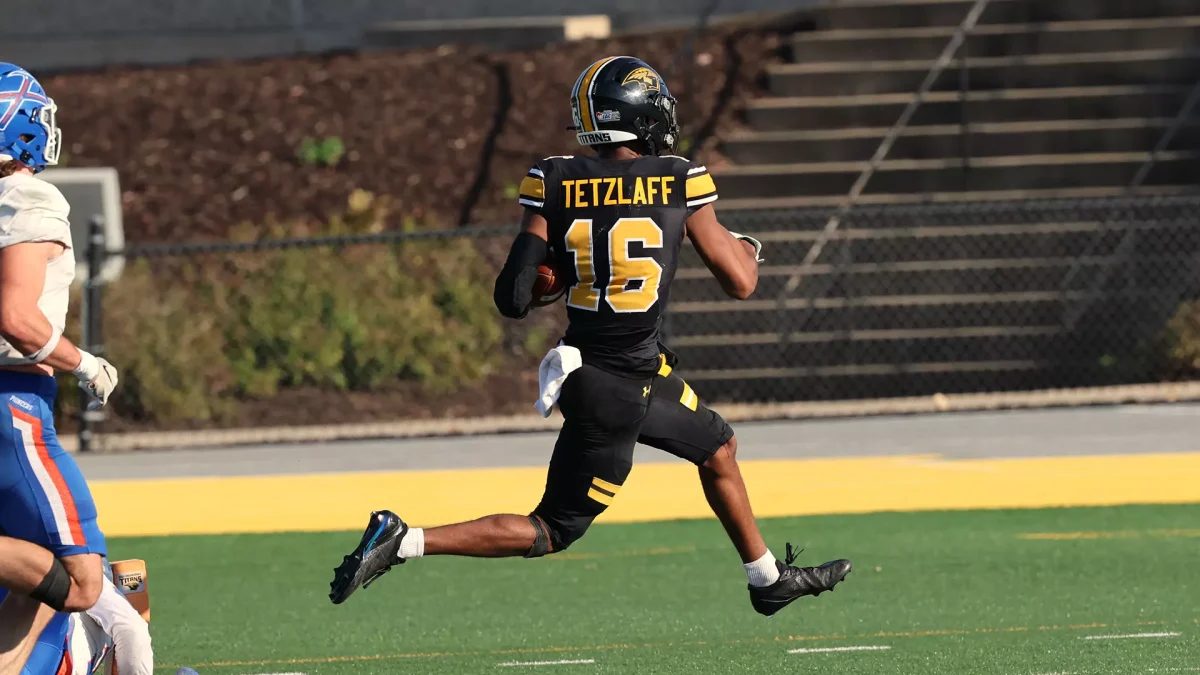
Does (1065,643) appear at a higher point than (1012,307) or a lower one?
higher

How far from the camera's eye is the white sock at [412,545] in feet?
20.6

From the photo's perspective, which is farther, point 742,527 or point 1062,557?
point 1062,557

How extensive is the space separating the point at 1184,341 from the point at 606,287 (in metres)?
11.1

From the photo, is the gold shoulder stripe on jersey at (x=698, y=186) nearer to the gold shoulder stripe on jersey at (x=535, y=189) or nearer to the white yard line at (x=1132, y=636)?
the gold shoulder stripe on jersey at (x=535, y=189)

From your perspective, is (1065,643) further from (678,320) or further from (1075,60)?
(1075,60)

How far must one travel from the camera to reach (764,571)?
6621 millimetres

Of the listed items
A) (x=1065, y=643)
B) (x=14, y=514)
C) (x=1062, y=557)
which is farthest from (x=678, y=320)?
(x=14, y=514)

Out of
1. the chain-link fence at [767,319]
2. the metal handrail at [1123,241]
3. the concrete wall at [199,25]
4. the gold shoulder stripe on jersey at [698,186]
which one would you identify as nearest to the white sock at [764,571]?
the gold shoulder stripe on jersey at [698,186]

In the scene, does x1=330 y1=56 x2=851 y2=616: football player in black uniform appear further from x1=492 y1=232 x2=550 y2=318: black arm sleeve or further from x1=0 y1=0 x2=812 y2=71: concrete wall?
x1=0 y1=0 x2=812 y2=71: concrete wall

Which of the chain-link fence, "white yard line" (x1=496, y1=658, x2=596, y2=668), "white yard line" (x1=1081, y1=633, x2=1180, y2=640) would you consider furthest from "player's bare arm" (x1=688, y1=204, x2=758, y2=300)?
the chain-link fence

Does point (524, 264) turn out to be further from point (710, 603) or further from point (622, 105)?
point (710, 603)

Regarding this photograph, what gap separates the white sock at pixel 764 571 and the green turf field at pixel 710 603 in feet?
0.98

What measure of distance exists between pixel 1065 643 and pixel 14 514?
3.71 metres

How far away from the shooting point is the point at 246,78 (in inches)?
804
